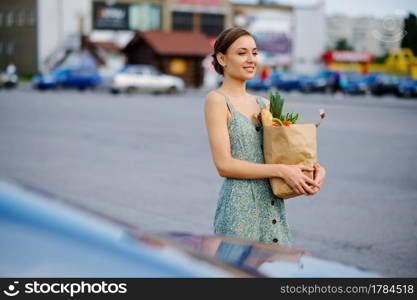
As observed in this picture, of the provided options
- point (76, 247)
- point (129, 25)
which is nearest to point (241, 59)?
point (76, 247)

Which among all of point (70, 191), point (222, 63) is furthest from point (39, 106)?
point (222, 63)

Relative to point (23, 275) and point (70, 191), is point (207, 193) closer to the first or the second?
point (70, 191)

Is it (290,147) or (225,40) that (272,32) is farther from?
(290,147)

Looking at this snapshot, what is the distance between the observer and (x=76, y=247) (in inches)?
72.6

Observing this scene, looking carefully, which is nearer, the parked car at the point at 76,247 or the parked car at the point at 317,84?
the parked car at the point at 76,247

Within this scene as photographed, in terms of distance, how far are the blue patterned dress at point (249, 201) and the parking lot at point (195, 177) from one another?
238cm

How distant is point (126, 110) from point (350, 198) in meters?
17.6

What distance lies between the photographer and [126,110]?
85.0 ft

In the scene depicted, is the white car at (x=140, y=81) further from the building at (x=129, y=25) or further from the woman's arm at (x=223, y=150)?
the woman's arm at (x=223, y=150)

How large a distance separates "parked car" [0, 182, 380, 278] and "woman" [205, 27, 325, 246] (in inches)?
41.0

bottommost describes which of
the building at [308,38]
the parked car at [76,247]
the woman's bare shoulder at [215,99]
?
the building at [308,38]

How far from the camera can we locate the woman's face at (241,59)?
3.21 m

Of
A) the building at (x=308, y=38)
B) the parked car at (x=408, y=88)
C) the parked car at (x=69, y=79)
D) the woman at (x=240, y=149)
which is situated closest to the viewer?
the woman at (x=240, y=149)

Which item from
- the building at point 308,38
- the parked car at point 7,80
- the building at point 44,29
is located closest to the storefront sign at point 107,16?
the building at point 44,29
